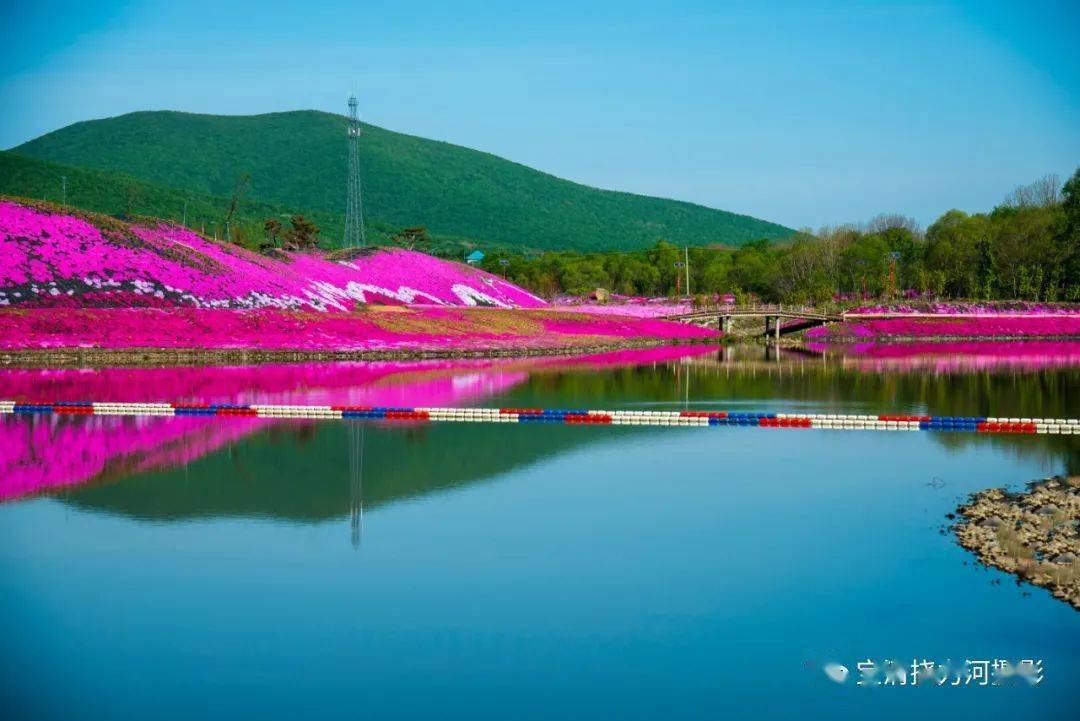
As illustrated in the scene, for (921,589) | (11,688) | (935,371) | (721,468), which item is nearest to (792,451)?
(721,468)

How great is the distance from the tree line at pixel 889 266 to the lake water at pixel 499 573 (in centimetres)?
8519

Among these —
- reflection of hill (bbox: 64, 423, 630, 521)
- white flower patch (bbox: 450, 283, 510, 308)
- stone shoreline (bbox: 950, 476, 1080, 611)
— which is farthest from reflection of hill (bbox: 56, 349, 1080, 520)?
white flower patch (bbox: 450, 283, 510, 308)

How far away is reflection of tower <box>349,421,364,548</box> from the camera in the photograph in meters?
19.0

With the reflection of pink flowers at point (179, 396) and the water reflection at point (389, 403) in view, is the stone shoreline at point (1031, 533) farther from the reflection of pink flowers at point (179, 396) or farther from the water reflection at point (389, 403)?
the reflection of pink flowers at point (179, 396)

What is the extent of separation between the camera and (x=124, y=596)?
49.6 ft

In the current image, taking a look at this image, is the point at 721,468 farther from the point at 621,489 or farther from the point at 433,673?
the point at 433,673

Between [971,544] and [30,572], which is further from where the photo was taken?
Answer: [971,544]

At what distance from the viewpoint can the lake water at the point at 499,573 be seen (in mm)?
12125

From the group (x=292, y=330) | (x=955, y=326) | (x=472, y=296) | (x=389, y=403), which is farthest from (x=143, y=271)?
(x=955, y=326)

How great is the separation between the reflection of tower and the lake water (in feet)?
0.32

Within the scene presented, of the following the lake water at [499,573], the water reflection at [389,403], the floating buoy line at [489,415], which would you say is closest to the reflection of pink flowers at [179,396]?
the water reflection at [389,403]

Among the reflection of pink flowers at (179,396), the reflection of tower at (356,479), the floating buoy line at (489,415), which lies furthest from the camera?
the floating buoy line at (489,415)

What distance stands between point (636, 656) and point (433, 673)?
2.31 m

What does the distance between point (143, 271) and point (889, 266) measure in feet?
293
